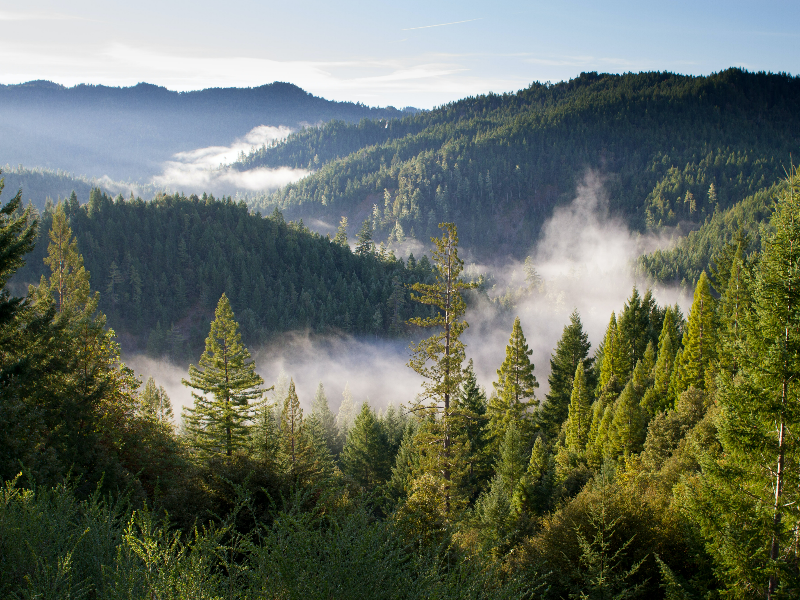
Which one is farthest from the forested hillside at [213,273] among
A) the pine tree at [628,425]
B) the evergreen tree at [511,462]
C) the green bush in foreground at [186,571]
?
the green bush in foreground at [186,571]

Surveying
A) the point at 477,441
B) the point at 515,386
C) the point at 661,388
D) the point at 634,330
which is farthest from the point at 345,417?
the point at 661,388

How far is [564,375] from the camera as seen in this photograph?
49.2 metres

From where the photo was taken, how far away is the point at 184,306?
130 meters

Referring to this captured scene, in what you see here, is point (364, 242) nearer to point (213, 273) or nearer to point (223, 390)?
point (213, 273)

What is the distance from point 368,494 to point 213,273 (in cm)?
13269

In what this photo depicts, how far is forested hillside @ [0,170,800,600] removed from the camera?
719 centimetres

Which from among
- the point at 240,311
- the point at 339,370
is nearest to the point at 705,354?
the point at 339,370

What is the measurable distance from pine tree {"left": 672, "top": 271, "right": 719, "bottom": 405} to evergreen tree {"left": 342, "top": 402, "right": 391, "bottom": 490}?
26.1 meters

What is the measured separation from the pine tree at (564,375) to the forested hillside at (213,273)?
8045 cm

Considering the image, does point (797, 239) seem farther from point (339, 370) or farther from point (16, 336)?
point (339, 370)

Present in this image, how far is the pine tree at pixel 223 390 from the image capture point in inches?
1172

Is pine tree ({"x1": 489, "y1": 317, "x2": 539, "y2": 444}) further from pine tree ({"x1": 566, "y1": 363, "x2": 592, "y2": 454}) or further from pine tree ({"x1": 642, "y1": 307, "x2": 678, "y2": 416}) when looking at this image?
pine tree ({"x1": 642, "y1": 307, "x2": 678, "y2": 416})

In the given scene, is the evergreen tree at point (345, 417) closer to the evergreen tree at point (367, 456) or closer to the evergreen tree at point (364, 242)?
the evergreen tree at point (367, 456)

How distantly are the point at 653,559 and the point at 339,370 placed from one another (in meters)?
116
